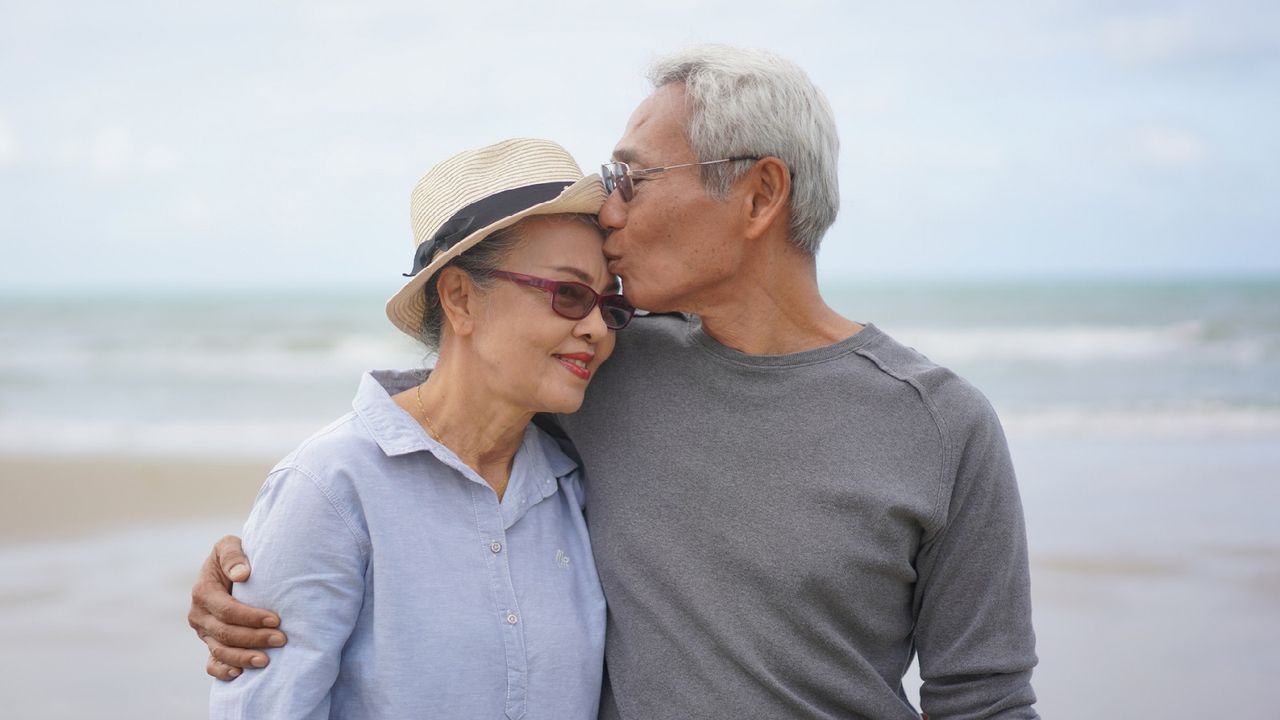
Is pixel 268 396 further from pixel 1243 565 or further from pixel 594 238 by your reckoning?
pixel 594 238

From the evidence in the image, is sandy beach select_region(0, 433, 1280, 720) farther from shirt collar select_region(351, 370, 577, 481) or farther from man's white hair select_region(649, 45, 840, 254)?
man's white hair select_region(649, 45, 840, 254)

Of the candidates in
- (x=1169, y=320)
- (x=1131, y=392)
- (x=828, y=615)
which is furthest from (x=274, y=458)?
(x=1169, y=320)

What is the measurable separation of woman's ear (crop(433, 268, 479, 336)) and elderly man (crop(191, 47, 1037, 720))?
1.17ft

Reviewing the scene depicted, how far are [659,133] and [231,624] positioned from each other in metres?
1.42

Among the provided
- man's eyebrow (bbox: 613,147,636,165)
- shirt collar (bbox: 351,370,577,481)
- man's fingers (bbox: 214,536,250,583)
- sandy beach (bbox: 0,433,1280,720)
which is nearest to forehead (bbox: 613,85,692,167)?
man's eyebrow (bbox: 613,147,636,165)

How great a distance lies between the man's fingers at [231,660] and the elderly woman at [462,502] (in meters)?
0.02

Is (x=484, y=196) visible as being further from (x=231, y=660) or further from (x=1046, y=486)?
(x=1046, y=486)

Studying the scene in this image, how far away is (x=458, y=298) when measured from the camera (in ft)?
7.98

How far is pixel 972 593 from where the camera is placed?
7.71ft

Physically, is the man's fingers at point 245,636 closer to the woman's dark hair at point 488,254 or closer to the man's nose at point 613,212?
the woman's dark hair at point 488,254

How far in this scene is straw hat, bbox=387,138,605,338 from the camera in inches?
91.0

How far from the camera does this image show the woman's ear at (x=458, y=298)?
2.41 meters

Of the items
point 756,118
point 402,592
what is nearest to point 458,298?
point 402,592

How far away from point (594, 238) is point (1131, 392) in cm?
1376
